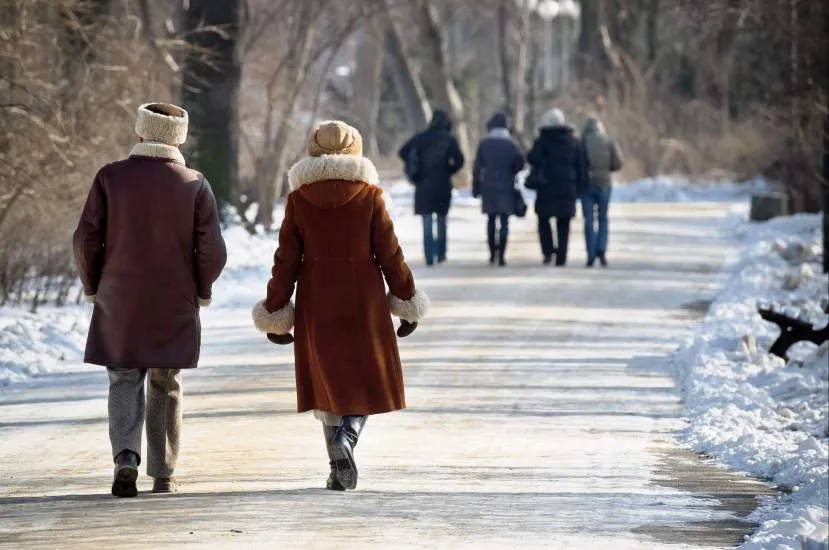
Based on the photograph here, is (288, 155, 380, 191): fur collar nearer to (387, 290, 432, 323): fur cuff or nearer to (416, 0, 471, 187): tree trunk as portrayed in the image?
(387, 290, 432, 323): fur cuff

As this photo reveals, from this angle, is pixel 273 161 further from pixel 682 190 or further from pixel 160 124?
pixel 160 124

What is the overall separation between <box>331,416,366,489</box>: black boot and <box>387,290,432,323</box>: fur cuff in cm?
51

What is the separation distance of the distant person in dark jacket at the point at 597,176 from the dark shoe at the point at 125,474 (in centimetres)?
1314

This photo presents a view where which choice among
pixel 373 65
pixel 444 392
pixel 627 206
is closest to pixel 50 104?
pixel 444 392

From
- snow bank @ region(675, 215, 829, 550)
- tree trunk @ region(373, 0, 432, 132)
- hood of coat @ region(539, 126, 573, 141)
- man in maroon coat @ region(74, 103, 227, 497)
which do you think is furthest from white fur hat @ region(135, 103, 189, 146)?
tree trunk @ region(373, 0, 432, 132)

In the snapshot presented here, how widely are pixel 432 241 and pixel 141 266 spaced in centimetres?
1323

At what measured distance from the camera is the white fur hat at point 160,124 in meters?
8.17

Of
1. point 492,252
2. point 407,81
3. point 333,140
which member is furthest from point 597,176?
point 407,81

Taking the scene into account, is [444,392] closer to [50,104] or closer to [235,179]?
[50,104]

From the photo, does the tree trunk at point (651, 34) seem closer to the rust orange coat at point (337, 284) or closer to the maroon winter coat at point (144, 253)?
the rust orange coat at point (337, 284)

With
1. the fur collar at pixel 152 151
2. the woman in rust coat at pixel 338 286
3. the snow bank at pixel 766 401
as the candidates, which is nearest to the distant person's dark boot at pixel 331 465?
the woman in rust coat at pixel 338 286

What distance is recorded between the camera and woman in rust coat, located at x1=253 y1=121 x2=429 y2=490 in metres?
8.23

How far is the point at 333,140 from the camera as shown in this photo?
8289 mm

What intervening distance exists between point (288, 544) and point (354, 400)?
48.5 inches
